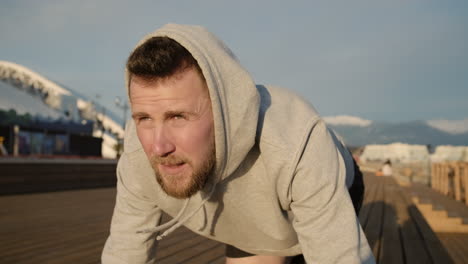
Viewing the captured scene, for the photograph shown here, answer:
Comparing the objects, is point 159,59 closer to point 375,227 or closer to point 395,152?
point 375,227

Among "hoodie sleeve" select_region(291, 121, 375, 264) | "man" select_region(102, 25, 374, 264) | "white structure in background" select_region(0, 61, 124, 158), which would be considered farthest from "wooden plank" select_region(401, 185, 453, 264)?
"white structure in background" select_region(0, 61, 124, 158)

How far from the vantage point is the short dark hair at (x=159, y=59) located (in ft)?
4.59

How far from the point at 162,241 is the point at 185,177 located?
8.66ft

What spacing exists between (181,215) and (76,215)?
448 cm

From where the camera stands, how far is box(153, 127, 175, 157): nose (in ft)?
4.66

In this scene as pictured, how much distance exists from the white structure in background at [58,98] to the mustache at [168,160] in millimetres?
40689

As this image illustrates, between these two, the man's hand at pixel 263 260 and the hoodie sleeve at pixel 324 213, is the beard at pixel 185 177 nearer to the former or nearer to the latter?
the hoodie sleeve at pixel 324 213

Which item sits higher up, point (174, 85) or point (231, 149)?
point (174, 85)

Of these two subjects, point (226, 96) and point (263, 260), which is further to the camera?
point (263, 260)

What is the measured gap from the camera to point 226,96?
1506mm

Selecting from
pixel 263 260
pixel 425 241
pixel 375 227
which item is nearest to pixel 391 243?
pixel 425 241

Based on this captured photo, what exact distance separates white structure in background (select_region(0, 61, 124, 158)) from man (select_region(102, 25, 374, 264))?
4061 cm

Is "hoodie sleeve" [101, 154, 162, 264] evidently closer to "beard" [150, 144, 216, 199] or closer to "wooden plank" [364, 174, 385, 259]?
"beard" [150, 144, 216, 199]

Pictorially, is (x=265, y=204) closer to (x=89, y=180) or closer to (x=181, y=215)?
(x=181, y=215)
